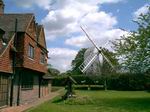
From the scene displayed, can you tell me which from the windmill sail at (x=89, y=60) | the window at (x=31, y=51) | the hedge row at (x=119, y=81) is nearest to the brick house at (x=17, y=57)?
the window at (x=31, y=51)

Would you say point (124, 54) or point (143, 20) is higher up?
point (143, 20)

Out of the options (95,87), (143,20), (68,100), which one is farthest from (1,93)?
(95,87)

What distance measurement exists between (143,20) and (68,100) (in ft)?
40.7

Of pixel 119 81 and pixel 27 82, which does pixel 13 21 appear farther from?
pixel 119 81

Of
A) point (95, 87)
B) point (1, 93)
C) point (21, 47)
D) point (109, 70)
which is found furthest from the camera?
point (109, 70)

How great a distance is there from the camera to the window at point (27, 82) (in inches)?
1139

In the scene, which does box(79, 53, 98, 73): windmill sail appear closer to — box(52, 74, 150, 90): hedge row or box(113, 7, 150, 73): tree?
box(52, 74, 150, 90): hedge row

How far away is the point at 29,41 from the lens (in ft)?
92.2

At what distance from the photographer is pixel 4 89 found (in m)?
23.3

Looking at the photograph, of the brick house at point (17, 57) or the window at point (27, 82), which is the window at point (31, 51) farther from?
the window at point (27, 82)

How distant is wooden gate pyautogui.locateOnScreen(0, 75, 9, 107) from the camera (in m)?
22.6

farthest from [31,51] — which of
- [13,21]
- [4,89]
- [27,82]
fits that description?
[4,89]

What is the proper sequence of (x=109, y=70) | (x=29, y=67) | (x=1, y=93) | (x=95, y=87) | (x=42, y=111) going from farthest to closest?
(x=109, y=70), (x=95, y=87), (x=29, y=67), (x=1, y=93), (x=42, y=111)

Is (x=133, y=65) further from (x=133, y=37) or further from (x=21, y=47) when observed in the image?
(x=21, y=47)
